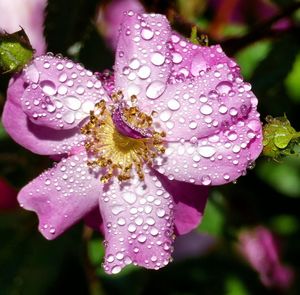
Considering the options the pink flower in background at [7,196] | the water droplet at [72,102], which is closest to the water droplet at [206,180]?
the water droplet at [72,102]

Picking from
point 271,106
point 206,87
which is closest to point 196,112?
point 206,87

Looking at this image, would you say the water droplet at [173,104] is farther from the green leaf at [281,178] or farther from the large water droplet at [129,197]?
the green leaf at [281,178]

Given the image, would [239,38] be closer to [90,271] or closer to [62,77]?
[62,77]

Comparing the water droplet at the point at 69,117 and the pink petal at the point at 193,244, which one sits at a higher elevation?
the water droplet at the point at 69,117

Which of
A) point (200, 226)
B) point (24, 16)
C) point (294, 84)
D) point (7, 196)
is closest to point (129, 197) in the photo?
point (7, 196)

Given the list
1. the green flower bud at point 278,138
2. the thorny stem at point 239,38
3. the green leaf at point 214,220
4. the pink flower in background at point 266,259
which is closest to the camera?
the green flower bud at point 278,138

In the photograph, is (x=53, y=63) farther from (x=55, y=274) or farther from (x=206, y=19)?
(x=206, y=19)

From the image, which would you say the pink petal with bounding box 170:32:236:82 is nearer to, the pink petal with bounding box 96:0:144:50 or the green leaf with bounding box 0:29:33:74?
the green leaf with bounding box 0:29:33:74
